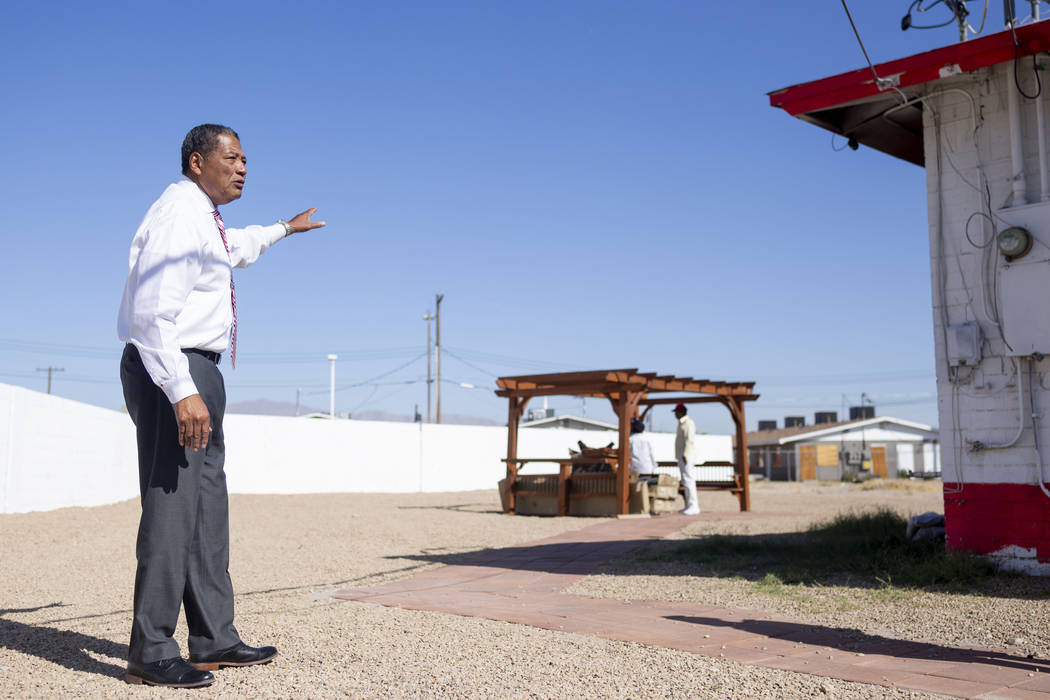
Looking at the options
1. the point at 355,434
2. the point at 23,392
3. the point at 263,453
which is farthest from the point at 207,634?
the point at 355,434

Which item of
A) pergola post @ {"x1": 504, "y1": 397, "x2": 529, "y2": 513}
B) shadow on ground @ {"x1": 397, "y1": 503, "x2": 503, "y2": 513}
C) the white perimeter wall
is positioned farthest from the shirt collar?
shadow on ground @ {"x1": 397, "y1": 503, "x2": 503, "y2": 513}

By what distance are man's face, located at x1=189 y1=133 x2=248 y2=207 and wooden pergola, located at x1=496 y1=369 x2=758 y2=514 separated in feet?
30.8

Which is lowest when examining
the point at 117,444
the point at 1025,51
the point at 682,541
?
the point at 682,541

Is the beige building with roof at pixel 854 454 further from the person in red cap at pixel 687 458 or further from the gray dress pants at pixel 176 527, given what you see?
the gray dress pants at pixel 176 527

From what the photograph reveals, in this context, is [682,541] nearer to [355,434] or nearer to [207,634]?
[207,634]

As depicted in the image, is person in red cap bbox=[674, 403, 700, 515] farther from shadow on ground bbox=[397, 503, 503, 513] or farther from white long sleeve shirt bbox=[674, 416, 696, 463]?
shadow on ground bbox=[397, 503, 503, 513]

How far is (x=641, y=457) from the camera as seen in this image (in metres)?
14.1

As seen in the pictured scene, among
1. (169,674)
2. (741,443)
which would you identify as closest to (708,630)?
(169,674)

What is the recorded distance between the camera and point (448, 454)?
968 inches

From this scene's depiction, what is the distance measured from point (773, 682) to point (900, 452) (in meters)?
47.3

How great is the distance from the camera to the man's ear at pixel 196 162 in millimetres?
3646

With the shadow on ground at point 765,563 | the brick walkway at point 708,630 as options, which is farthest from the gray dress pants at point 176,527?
the shadow on ground at point 765,563

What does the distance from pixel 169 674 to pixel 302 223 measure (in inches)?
80.9

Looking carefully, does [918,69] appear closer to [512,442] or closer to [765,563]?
[765,563]
